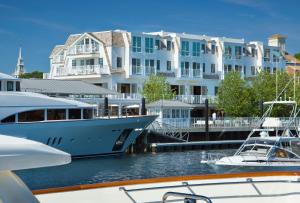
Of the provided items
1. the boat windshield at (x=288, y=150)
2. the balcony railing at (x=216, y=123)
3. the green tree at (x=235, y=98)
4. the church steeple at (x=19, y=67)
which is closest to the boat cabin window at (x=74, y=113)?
the boat windshield at (x=288, y=150)

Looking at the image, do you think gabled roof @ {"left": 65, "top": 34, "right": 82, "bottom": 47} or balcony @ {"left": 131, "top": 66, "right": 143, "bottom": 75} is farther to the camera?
gabled roof @ {"left": 65, "top": 34, "right": 82, "bottom": 47}

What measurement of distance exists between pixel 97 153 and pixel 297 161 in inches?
551

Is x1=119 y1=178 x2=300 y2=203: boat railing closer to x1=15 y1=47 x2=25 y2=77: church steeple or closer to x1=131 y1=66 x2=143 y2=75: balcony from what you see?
x1=131 y1=66 x2=143 y2=75: balcony

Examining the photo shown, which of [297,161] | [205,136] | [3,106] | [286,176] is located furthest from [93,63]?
[286,176]

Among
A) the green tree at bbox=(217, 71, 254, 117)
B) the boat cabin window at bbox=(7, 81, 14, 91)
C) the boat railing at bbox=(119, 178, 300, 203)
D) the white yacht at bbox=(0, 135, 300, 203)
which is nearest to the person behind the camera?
the white yacht at bbox=(0, 135, 300, 203)

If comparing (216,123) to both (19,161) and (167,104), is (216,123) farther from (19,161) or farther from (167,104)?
(19,161)

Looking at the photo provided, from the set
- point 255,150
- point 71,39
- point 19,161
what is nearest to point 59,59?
point 71,39

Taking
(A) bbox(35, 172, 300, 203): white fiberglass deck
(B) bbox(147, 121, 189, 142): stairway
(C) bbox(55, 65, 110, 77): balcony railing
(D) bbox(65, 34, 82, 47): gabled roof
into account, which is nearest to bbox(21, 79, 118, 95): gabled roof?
(B) bbox(147, 121, 189, 142): stairway

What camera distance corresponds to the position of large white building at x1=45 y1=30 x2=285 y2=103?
67.9 m

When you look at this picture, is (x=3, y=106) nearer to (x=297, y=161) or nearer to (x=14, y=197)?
(x=297, y=161)

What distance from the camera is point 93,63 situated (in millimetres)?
68562

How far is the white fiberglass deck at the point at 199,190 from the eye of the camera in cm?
827

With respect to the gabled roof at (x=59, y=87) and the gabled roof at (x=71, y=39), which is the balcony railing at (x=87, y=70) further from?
the gabled roof at (x=59, y=87)

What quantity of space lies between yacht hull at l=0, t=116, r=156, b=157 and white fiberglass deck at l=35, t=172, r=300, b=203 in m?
26.8
